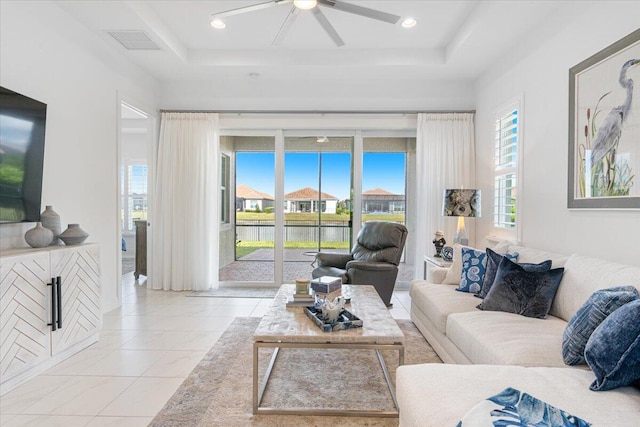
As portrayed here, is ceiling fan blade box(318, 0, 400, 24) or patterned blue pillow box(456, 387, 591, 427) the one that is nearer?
patterned blue pillow box(456, 387, 591, 427)

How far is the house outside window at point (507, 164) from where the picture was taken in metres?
3.67

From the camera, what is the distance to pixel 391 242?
4145 millimetres

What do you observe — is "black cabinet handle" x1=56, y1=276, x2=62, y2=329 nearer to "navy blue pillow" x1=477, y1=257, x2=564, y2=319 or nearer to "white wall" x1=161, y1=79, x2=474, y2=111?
"navy blue pillow" x1=477, y1=257, x2=564, y2=319

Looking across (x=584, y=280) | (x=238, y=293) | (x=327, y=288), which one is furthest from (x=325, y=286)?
(x=238, y=293)

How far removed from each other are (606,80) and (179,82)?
474cm

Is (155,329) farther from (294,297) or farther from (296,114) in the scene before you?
(296,114)

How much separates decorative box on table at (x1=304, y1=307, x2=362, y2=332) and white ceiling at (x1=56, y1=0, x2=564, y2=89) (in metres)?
2.68

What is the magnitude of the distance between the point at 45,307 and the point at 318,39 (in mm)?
3572

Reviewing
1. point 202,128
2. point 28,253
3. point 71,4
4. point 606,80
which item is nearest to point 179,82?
point 202,128

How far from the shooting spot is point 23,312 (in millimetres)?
2334

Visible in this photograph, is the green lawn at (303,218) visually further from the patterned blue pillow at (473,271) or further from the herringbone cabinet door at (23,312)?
the herringbone cabinet door at (23,312)

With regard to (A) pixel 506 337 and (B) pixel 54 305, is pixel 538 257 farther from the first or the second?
(B) pixel 54 305

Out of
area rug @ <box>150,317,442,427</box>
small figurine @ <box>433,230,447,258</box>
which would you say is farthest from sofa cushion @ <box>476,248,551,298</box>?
small figurine @ <box>433,230,447,258</box>

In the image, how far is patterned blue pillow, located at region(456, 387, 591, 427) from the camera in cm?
113
